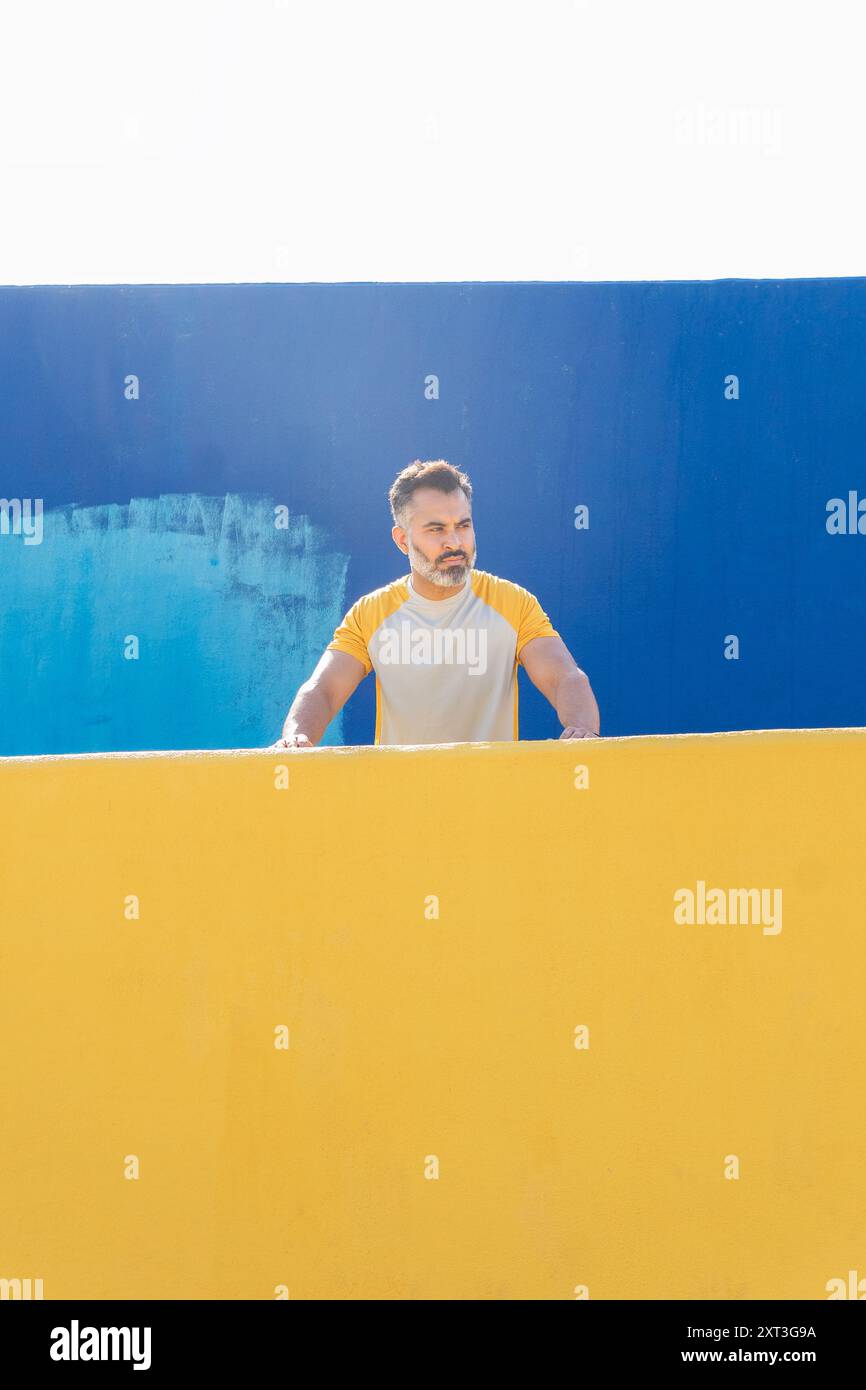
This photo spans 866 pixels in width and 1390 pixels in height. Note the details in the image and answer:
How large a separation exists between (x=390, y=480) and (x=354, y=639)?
1678 millimetres

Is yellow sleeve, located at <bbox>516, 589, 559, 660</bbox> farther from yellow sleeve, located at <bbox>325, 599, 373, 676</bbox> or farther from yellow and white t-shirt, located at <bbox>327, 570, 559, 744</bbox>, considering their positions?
yellow sleeve, located at <bbox>325, 599, 373, 676</bbox>

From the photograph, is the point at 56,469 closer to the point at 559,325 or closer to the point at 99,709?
the point at 99,709

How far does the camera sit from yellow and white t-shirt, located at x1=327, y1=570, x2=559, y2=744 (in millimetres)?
3201

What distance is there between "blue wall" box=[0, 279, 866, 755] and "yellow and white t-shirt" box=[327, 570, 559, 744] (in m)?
1.47

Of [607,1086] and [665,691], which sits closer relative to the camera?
[607,1086]

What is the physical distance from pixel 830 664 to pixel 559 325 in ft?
5.16

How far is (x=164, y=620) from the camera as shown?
4.95 metres

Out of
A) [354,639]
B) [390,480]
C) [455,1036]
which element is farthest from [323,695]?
[390,480]

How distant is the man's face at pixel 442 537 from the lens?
A: 3348 millimetres

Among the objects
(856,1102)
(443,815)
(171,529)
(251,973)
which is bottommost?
(856,1102)

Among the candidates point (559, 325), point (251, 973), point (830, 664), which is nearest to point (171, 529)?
point (559, 325)

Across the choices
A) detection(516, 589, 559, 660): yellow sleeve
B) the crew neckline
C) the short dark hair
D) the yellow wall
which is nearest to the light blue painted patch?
the short dark hair

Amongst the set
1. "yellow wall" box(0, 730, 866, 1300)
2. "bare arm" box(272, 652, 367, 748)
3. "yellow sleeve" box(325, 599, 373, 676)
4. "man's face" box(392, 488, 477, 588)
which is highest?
"man's face" box(392, 488, 477, 588)

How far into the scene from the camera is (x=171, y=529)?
4949 millimetres
